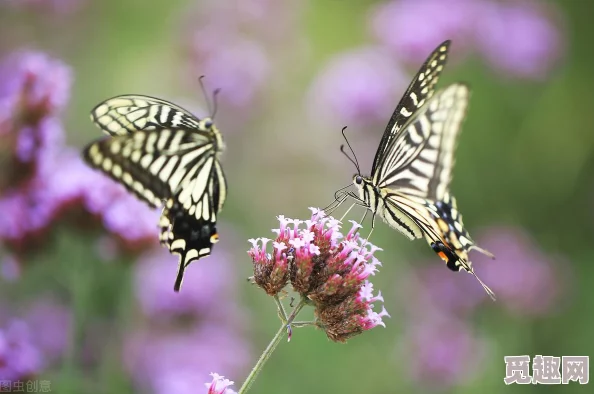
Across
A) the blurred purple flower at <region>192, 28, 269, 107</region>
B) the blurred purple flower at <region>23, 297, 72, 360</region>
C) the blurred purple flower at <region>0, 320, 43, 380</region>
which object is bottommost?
the blurred purple flower at <region>0, 320, 43, 380</region>

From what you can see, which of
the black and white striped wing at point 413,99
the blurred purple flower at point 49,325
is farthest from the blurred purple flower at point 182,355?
the black and white striped wing at point 413,99

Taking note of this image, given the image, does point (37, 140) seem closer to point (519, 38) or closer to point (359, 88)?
point (359, 88)

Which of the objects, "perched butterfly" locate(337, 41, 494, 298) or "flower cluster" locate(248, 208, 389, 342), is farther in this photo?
"perched butterfly" locate(337, 41, 494, 298)

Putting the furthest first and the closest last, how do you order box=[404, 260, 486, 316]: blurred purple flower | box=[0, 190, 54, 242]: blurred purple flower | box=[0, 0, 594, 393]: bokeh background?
box=[404, 260, 486, 316]: blurred purple flower
box=[0, 0, 594, 393]: bokeh background
box=[0, 190, 54, 242]: blurred purple flower

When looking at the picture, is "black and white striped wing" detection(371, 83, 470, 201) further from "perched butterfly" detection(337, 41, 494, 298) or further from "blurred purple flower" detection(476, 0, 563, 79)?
→ "blurred purple flower" detection(476, 0, 563, 79)

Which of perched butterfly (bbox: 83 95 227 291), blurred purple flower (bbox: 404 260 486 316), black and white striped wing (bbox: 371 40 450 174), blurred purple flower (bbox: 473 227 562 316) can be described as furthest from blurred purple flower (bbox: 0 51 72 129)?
blurred purple flower (bbox: 473 227 562 316)

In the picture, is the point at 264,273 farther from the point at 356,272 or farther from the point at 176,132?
the point at 176,132

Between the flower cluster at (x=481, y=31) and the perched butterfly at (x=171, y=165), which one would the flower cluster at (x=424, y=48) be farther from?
the perched butterfly at (x=171, y=165)

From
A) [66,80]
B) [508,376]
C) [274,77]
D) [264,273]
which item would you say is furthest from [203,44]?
[264,273]
